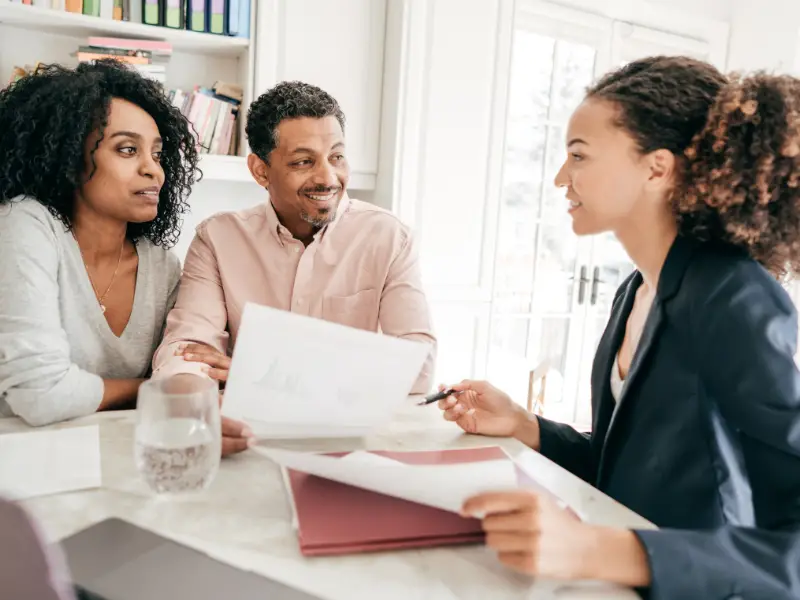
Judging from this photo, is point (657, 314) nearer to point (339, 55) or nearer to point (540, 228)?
point (339, 55)

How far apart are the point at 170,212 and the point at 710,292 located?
1.33 meters

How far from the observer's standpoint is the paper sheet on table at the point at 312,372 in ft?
2.65

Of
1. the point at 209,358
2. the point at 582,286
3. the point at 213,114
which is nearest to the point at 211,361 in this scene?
the point at 209,358

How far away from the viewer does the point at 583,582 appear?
647mm

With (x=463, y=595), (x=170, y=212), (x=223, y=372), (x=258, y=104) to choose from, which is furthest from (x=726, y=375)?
(x=258, y=104)

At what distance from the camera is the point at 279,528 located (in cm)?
72

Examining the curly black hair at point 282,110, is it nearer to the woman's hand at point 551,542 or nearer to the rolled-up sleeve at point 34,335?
the rolled-up sleeve at point 34,335

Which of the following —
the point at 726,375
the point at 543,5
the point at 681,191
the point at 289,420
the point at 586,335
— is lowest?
the point at 586,335

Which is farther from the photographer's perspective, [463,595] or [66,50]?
[66,50]

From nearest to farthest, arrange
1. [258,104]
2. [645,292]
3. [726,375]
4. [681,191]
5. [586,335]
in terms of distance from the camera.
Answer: [726,375], [681,191], [645,292], [258,104], [586,335]

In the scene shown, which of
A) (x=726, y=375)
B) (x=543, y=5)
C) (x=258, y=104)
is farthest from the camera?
(x=543, y=5)

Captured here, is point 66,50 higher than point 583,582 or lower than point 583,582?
higher

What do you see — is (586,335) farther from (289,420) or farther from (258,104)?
(289,420)

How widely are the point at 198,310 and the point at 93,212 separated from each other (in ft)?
1.06
